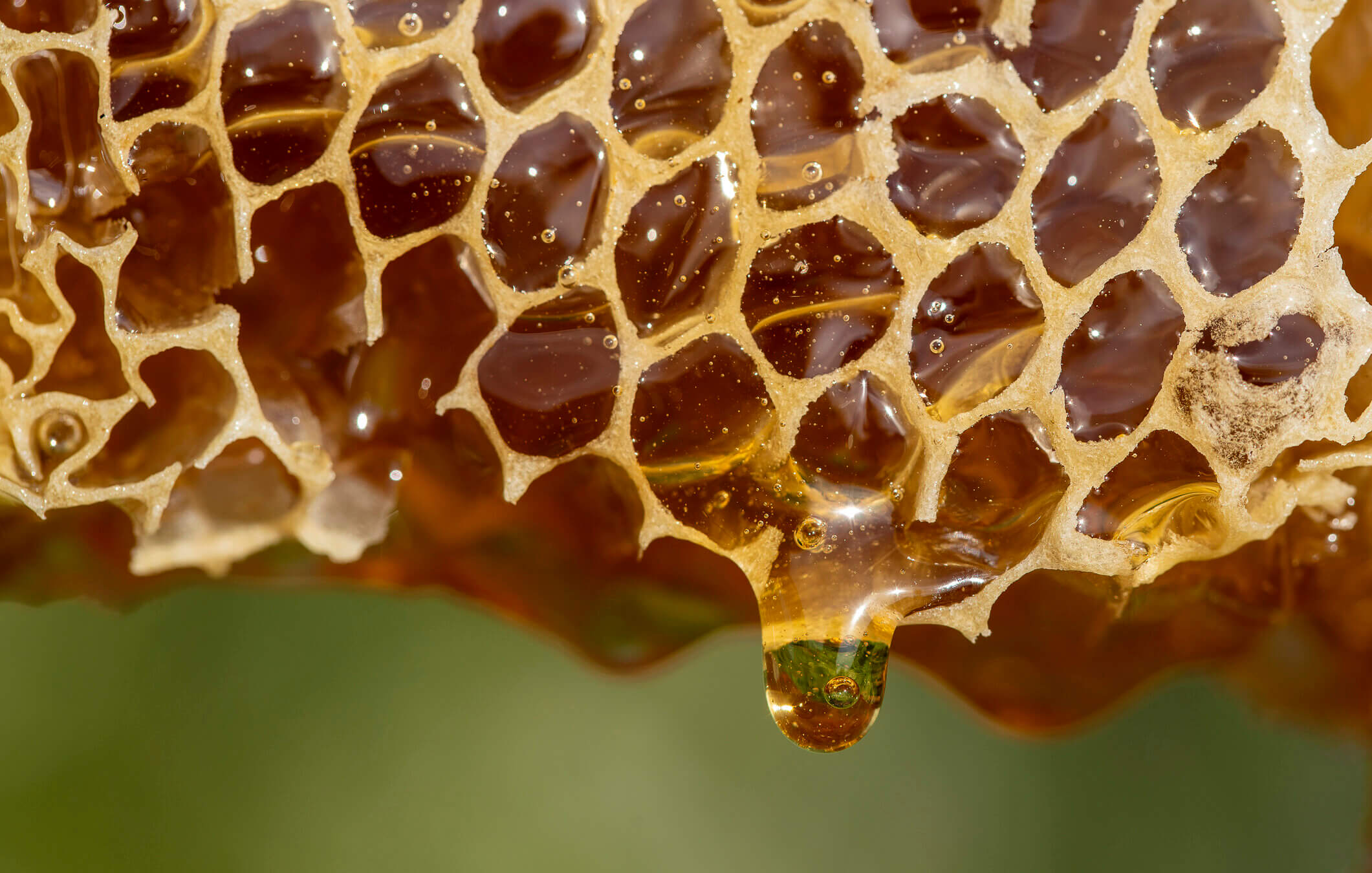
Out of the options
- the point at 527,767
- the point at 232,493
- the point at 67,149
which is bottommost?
the point at 527,767

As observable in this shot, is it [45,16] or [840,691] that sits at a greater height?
[45,16]

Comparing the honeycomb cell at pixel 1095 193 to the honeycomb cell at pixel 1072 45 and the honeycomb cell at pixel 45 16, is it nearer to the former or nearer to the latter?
the honeycomb cell at pixel 1072 45

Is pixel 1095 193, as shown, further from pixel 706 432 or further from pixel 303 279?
pixel 303 279

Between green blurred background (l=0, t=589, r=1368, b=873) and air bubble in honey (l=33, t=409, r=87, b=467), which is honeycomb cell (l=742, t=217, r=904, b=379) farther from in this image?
air bubble in honey (l=33, t=409, r=87, b=467)

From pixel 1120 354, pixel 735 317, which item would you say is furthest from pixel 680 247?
pixel 1120 354

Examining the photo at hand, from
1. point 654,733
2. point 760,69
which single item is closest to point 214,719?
point 654,733

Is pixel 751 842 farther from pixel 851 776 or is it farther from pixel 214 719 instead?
pixel 214 719

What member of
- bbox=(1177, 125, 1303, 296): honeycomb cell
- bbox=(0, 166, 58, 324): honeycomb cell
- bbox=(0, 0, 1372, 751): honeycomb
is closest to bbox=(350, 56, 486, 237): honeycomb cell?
bbox=(0, 0, 1372, 751): honeycomb
